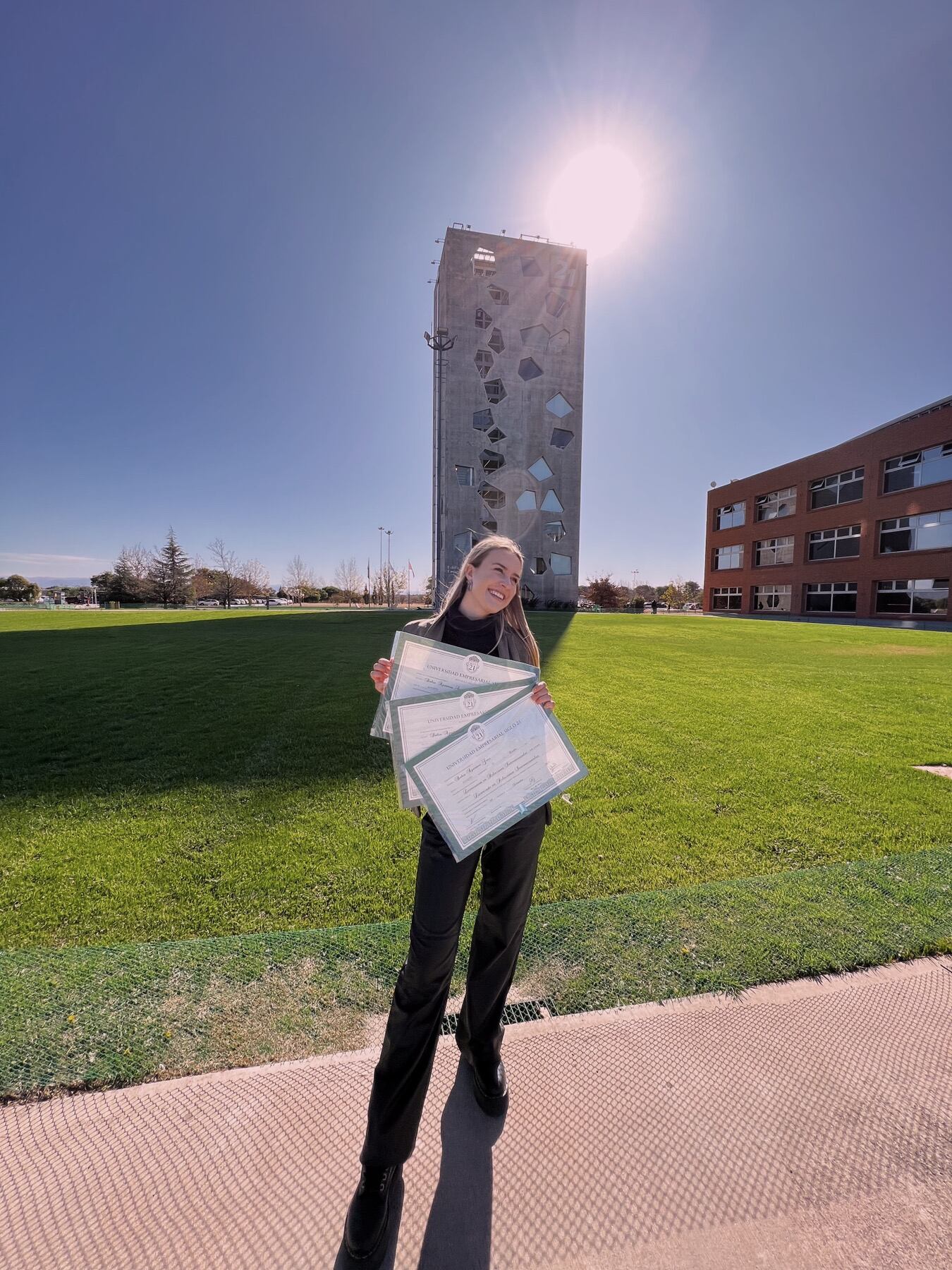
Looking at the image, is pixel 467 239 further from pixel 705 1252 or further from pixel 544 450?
pixel 705 1252

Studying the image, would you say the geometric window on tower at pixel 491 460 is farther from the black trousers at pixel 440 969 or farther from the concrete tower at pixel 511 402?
the black trousers at pixel 440 969

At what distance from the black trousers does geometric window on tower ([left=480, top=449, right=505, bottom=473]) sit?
40.6 metres

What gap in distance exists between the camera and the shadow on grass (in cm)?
525

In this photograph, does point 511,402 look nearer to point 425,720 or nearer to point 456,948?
point 425,720

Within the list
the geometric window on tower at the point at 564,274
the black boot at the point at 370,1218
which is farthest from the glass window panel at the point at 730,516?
A: the black boot at the point at 370,1218

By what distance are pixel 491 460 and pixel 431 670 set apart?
41.0m

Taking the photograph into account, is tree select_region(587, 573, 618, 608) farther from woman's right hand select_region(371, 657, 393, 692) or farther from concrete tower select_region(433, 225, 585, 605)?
woman's right hand select_region(371, 657, 393, 692)

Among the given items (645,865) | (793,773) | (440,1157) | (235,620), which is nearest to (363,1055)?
(440,1157)

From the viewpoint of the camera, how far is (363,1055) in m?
2.02

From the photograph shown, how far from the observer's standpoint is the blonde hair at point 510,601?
206 centimetres

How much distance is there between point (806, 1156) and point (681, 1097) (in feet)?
1.23

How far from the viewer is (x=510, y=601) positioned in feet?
6.84

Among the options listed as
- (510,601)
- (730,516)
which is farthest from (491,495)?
(510,601)

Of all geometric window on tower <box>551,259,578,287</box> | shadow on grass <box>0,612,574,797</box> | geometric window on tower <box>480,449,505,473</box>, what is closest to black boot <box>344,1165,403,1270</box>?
shadow on grass <box>0,612,574,797</box>
